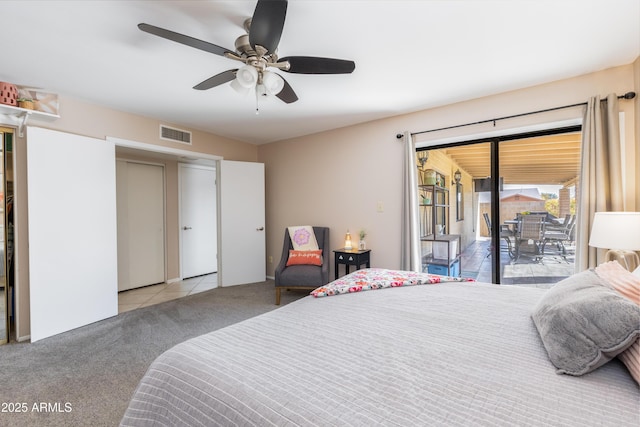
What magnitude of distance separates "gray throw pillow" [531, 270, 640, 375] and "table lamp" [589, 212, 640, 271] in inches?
52.6

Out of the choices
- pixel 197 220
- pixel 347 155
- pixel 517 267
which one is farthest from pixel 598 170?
pixel 197 220

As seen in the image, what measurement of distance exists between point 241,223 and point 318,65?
3.09m

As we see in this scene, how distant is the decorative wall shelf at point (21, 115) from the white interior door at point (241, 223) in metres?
1.97

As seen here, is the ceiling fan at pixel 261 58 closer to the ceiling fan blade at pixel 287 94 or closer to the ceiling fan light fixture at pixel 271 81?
the ceiling fan light fixture at pixel 271 81

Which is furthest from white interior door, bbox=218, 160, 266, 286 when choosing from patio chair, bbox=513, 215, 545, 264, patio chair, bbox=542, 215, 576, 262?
patio chair, bbox=542, 215, 576, 262

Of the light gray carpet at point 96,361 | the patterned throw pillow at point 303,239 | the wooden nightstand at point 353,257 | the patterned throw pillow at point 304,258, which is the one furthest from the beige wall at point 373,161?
the light gray carpet at point 96,361

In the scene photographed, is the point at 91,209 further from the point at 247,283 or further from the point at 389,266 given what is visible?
the point at 389,266

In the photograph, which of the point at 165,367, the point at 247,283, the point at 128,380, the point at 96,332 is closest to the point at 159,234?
the point at 247,283

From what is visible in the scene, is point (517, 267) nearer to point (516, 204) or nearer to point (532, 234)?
point (532, 234)

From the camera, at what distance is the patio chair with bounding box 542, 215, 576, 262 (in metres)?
2.86

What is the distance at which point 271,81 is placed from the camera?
188 cm

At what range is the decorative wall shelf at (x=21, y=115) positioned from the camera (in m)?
2.51

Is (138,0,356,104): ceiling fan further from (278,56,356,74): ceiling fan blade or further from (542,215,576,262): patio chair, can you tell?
(542,215,576,262): patio chair

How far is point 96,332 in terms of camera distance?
2766 mm
